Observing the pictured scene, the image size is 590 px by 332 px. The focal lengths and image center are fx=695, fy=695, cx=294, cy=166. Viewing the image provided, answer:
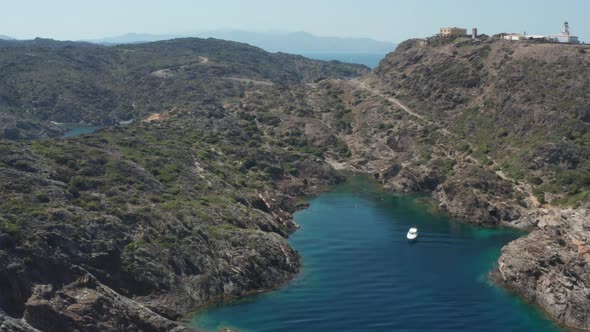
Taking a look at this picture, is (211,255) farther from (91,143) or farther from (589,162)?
(589,162)

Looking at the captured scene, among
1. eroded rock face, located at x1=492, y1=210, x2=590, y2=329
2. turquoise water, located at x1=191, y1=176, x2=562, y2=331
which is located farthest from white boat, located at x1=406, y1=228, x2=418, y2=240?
eroded rock face, located at x1=492, y1=210, x2=590, y2=329

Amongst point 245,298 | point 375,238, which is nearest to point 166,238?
point 245,298

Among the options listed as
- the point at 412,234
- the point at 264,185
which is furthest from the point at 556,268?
the point at 264,185

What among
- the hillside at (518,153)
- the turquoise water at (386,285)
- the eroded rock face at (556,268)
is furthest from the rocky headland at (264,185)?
the turquoise water at (386,285)

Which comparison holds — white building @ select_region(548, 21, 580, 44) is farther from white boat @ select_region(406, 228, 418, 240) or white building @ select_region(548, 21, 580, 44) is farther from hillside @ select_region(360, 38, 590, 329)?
white boat @ select_region(406, 228, 418, 240)

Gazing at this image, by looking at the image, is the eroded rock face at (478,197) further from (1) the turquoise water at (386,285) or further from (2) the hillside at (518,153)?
(1) the turquoise water at (386,285)

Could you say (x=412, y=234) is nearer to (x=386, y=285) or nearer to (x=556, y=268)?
(x=386, y=285)
